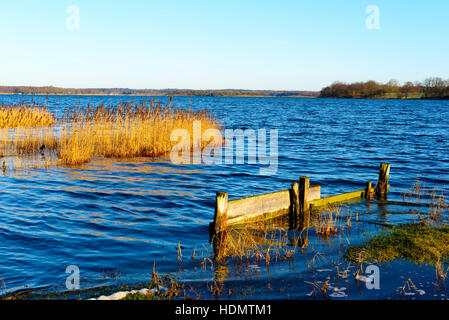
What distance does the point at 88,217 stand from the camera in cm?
1193

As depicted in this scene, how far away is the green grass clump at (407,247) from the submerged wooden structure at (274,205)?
215 centimetres

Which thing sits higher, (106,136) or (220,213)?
(106,136)

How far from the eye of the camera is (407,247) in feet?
30.5

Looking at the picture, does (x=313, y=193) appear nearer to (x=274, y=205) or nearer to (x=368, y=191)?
(x=274, y=205)

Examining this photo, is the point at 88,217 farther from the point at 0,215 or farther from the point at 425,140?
the point at 425,140

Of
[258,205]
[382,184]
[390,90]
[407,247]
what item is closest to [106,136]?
Result: [258,205]

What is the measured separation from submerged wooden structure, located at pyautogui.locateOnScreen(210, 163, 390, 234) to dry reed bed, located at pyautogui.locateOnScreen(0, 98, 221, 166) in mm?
10226

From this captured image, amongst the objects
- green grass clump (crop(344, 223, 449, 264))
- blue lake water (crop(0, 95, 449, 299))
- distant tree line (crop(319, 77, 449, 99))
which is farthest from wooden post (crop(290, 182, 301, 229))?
distant tree line (crop(319, 77, 449, 99))

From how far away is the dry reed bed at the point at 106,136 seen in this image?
1983 centimetres

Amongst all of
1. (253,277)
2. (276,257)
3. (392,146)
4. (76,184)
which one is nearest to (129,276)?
(253,277)

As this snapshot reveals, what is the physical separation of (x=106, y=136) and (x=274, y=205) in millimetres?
12892

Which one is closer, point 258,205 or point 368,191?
point 258,205

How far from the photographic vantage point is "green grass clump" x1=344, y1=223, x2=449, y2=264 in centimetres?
878
